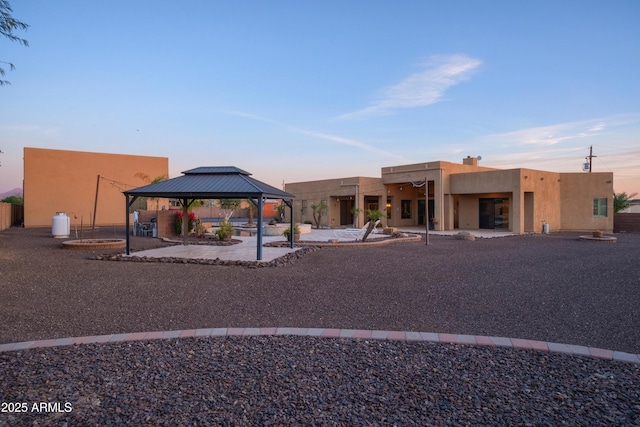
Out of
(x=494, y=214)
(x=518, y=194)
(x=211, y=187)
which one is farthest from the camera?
(x=494, y=214)

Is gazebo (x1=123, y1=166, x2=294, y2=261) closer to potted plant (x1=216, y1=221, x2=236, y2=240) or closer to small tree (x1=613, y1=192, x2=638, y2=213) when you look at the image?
potted plant (x1=216, y1=221, x2=236, y2=240)

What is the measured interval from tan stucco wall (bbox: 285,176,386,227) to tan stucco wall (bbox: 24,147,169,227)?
13.0 m

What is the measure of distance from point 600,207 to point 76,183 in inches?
1442

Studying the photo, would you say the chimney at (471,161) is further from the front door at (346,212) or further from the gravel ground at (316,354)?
the gravel ground at (316,354)

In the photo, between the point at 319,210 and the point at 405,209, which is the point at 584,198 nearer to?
the point at 405,209

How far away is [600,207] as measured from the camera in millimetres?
26719

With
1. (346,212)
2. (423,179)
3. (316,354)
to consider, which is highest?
(423,179)

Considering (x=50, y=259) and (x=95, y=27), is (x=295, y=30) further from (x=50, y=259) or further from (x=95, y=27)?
(x=50, y=259)

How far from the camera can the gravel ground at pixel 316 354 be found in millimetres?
3004

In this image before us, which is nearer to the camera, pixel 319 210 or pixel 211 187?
pixel 211 187

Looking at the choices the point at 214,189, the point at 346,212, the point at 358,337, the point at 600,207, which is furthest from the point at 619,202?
the point at 358,337

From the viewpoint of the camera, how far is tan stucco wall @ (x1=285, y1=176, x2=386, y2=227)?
100ft

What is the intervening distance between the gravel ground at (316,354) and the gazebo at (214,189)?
312 cm

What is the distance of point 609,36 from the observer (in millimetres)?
12430
